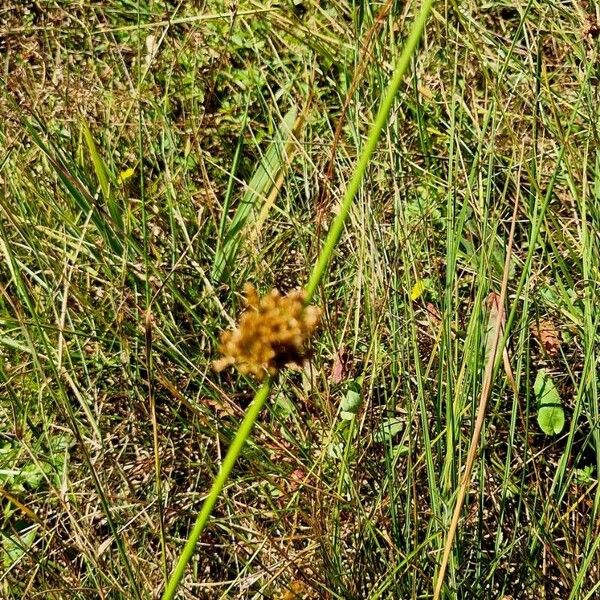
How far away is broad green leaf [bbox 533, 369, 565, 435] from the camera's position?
1339mm

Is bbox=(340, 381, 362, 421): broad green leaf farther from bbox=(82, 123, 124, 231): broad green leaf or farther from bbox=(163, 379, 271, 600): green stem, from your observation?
bbox=(163, 379, 271, 600): green stem

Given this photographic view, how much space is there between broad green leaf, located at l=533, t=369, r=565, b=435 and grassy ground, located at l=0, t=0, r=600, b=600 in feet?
0.07

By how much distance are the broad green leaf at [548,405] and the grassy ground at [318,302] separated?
0.02 metres

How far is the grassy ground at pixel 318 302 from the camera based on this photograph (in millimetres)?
1135

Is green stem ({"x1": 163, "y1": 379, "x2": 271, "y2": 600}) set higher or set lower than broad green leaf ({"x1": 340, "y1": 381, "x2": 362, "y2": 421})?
higher

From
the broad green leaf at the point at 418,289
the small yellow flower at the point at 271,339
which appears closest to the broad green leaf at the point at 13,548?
the broad green leaf at the point at 418,289

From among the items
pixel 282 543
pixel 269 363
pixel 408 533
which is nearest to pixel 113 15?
pixel 282 543

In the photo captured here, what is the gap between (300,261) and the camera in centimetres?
162

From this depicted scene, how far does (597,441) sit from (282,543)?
18.8 inches

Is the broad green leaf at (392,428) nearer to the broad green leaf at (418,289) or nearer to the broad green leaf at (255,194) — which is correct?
the broad green leaf at (418,289)

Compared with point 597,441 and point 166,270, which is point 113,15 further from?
point 597,441

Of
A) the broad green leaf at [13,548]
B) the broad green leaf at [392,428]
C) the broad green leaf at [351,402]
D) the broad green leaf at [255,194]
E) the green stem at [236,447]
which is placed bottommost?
the broad green leaf at [13,548]

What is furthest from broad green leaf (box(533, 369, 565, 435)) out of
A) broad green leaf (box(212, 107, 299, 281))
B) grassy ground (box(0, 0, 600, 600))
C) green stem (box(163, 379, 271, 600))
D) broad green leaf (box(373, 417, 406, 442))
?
green stem (box(163, 379, 271, 600))

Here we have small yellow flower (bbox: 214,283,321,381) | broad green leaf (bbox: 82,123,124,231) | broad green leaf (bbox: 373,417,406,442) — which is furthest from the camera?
broad green leaf (bbox: 82,123,124,231)
